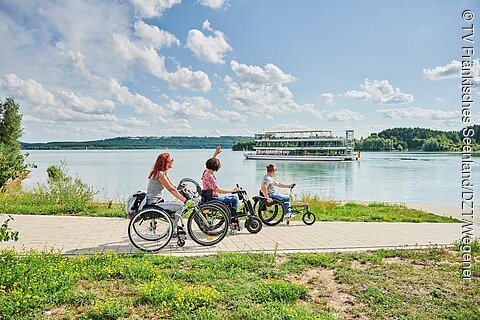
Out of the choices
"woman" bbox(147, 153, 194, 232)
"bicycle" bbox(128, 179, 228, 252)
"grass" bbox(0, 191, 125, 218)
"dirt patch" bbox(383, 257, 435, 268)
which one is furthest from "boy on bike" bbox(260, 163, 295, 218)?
"grass" bbox(0, 191, 125, 218)

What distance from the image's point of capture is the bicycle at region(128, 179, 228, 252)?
20.8ft

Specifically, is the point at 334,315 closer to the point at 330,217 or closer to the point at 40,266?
the point at 40,266

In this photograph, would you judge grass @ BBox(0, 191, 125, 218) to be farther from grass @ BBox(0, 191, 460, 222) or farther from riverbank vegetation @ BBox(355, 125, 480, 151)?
riverbank vegetation @ BBox(355, 125, 480, 151)

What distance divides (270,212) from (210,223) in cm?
252

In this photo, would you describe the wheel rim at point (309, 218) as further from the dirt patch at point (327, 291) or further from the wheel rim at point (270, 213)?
the dirt patch at point (327, 291)

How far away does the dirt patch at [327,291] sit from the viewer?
4.05 m

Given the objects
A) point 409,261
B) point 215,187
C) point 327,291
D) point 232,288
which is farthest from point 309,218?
point 232,288

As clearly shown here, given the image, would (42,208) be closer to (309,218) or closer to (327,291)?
(309,218)

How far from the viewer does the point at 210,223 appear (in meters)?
6.91

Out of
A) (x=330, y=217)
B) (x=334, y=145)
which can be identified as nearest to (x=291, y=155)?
(x=334, y=145)

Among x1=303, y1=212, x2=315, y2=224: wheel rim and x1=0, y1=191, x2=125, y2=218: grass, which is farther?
x1=0, y1=191, x2=125, y2=218: grass

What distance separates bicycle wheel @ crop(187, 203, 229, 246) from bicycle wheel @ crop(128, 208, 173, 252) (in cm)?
41

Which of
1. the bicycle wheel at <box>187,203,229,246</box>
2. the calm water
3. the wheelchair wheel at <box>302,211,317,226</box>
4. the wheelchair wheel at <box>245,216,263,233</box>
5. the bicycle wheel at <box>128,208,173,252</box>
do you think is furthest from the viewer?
the calm water

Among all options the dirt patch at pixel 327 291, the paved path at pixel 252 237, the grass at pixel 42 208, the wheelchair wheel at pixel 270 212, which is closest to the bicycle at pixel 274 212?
the wheelchair wheel at pixel 270 212
